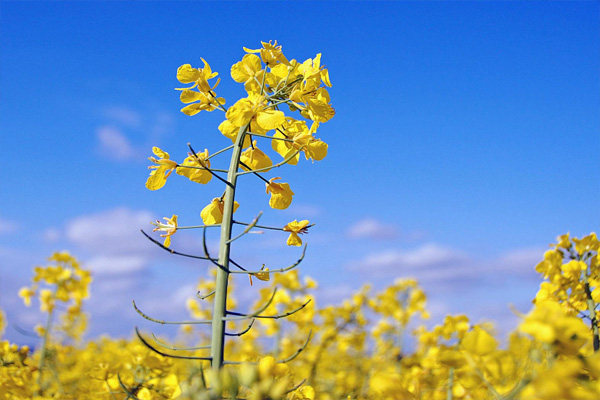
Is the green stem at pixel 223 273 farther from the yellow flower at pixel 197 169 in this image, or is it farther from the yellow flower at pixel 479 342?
the yellow flower at pixel 479 342

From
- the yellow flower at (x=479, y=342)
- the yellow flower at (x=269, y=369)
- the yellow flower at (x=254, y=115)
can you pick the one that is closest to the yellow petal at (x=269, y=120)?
the yellow flower at (x=254, y=115)

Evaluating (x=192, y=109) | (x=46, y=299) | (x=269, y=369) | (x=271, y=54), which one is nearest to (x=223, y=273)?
(x=269, y=369)

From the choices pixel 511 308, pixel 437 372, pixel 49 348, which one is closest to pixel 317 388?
pixel 437 372

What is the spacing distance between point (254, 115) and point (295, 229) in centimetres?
46

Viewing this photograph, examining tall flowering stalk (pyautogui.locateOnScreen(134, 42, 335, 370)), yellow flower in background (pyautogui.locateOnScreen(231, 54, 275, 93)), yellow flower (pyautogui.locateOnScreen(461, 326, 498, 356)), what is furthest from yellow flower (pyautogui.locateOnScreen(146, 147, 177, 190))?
yellow flower (pyautogui.locateOnScreen(461, 326, 498, 356))

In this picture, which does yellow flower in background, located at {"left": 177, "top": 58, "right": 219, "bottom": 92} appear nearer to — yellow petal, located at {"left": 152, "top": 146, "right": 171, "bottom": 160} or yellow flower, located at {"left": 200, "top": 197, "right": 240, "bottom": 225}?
yellow petal, located at {"left": 152, "top": 146, "right": 171, "bottom": 160}

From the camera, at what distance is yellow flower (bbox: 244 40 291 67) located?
5.66 feet

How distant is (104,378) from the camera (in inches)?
A: 97.0

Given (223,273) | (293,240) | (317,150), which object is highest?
(317,150)

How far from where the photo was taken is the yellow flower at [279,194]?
1.72 metres

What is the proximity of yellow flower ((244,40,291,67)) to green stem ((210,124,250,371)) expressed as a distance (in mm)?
316

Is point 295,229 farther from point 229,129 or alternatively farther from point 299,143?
point 229,129

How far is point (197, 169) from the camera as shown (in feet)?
5.64

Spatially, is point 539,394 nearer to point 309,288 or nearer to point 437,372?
point 437,372
